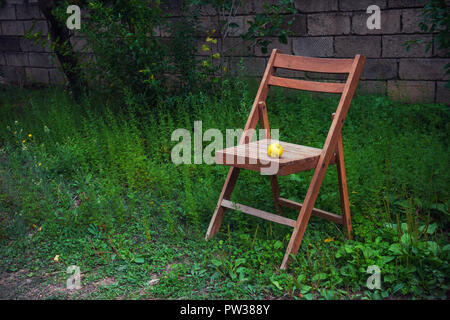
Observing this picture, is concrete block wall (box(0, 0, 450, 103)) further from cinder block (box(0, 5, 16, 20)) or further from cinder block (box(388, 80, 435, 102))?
cinder block (box(0, 5, 16, 20))

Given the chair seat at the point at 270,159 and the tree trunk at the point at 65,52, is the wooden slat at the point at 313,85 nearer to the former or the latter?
the chair seat at the point at 270,159

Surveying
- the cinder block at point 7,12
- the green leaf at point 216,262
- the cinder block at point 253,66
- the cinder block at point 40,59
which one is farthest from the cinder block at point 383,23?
the cinder block at point 7,12

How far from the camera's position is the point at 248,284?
2.68m

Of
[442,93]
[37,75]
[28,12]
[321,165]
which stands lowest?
[321,165]

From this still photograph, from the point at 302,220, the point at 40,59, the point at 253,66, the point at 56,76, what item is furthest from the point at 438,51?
the point at 40,59

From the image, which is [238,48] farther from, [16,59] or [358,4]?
[16,59]

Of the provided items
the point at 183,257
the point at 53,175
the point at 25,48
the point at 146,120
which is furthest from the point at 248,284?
the point at 25,48

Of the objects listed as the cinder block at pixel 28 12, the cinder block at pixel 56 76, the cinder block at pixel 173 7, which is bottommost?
the cinder block at pixel 56 76

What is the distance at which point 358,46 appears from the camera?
5.39 meters

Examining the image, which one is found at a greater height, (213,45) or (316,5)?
(316,5)

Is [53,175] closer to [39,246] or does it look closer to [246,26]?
[39,246]

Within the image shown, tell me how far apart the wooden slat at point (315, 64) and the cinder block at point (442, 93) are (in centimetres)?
280

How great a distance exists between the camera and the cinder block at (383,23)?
5.06m

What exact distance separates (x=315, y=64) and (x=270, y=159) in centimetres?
72
